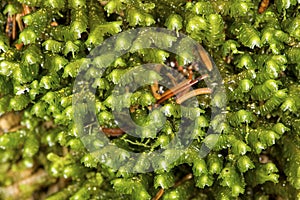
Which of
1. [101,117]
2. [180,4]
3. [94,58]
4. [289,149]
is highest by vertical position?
[180,4]

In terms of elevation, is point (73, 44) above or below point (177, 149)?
above

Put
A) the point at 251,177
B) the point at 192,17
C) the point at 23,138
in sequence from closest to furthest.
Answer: the point at 192,17
the point at 251,177
the point at 23,138

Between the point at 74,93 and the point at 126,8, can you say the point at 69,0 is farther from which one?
the point at 74,93

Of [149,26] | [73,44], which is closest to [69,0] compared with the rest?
[73,44]

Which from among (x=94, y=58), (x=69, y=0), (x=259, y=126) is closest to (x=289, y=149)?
(x=259, y=126)

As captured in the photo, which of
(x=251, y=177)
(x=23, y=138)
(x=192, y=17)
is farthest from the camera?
(x=23, y=138)

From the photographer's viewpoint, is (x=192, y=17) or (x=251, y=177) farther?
(x=251, y=177)

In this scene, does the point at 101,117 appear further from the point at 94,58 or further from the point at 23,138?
the point at 23,138
